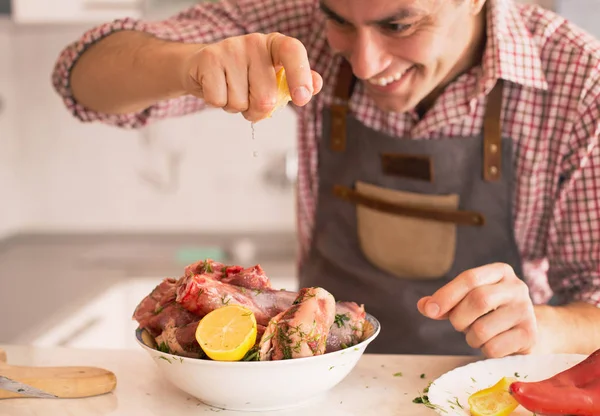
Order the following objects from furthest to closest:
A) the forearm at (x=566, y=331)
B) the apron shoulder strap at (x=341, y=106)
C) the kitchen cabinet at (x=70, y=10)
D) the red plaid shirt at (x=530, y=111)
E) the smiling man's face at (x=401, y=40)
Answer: the kitchen cabinet at (x=70, y=10), the apron shoulder strap at (x=341, y=106), the red plaid shirt at (x=530, y=111), the smiling man's face at (x=401, y=40), the forearm at (x=566, y=331)

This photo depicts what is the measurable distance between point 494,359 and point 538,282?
68 cm

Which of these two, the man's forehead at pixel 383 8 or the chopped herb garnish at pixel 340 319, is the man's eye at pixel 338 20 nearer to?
the man's forehead at pixel 383 8

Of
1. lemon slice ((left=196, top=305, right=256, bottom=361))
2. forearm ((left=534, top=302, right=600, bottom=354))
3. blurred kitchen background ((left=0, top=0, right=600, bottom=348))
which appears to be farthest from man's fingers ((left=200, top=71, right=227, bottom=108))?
blurred kitchen background ((left=0, top=0, right=600, bottom=348))

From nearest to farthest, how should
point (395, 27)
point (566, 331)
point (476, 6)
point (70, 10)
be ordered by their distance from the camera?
point (566, 331) < point (395, 27) < point (476, 6) < point (70, 10)

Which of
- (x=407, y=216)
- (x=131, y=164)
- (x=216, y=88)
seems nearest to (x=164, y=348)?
(x=216, y=88)

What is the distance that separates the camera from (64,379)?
1.10 m

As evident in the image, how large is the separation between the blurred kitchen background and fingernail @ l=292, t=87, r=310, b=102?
6.69ft

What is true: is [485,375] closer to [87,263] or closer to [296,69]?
[296,69]

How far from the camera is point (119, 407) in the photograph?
1.07 m

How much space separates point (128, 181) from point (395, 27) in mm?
2052

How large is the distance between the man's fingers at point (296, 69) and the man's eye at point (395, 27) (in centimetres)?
38

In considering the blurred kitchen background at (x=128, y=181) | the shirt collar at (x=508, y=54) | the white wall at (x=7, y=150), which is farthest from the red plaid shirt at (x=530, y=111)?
the white wall at (x=7, y=150)

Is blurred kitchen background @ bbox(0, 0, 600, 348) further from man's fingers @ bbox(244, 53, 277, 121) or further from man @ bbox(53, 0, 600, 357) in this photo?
man's fingers @ bbox(244, 53, 277, 121)

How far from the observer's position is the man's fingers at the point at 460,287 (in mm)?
1105
